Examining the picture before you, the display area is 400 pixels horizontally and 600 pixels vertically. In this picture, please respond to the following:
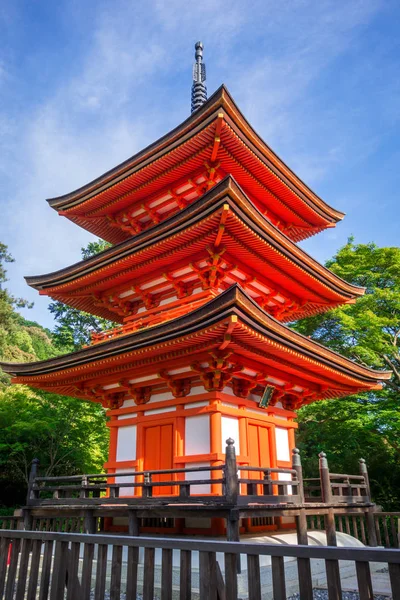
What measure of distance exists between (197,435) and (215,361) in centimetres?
197

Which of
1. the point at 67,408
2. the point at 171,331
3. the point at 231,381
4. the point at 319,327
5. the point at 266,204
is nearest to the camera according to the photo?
the point at 171,331

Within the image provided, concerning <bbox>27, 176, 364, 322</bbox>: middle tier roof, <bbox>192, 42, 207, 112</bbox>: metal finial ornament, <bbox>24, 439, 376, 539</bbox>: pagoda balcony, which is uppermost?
<bbox>192, 42, 207, 112</bbox>: metal finial ornament

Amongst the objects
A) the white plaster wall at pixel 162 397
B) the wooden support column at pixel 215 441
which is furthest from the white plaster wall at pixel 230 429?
the white plaster wall at pixel 162 397

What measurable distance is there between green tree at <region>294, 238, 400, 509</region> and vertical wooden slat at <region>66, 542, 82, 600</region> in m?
17.7

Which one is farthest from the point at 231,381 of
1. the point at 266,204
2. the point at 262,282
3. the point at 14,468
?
the point at 14,468

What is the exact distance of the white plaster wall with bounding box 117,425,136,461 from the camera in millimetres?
12844

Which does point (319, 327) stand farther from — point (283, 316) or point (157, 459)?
point (157, 459)

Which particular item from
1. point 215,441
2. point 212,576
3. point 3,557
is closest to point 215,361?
point 215,441

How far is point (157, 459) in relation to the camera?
12.1 meters

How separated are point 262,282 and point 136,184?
17.1 feet

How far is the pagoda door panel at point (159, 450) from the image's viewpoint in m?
11.8

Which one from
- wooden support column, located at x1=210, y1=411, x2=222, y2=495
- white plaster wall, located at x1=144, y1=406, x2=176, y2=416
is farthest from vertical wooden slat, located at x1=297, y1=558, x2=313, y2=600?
white plaster wall, located at x1=144, y1=406, x2=176, y2=416

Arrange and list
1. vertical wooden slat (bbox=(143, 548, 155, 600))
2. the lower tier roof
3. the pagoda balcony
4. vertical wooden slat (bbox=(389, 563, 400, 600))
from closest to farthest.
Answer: vertical wooden slat (bbox=(389, 563, 400, 600)) → vertical wooden slat (bbox=(143, 548, 155, 600)) → the pagoda balcony → the lower tier roof

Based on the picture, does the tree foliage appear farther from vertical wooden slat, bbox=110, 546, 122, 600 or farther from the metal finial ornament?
vertical wooden slat, bbox=110, 546, 122, 600
